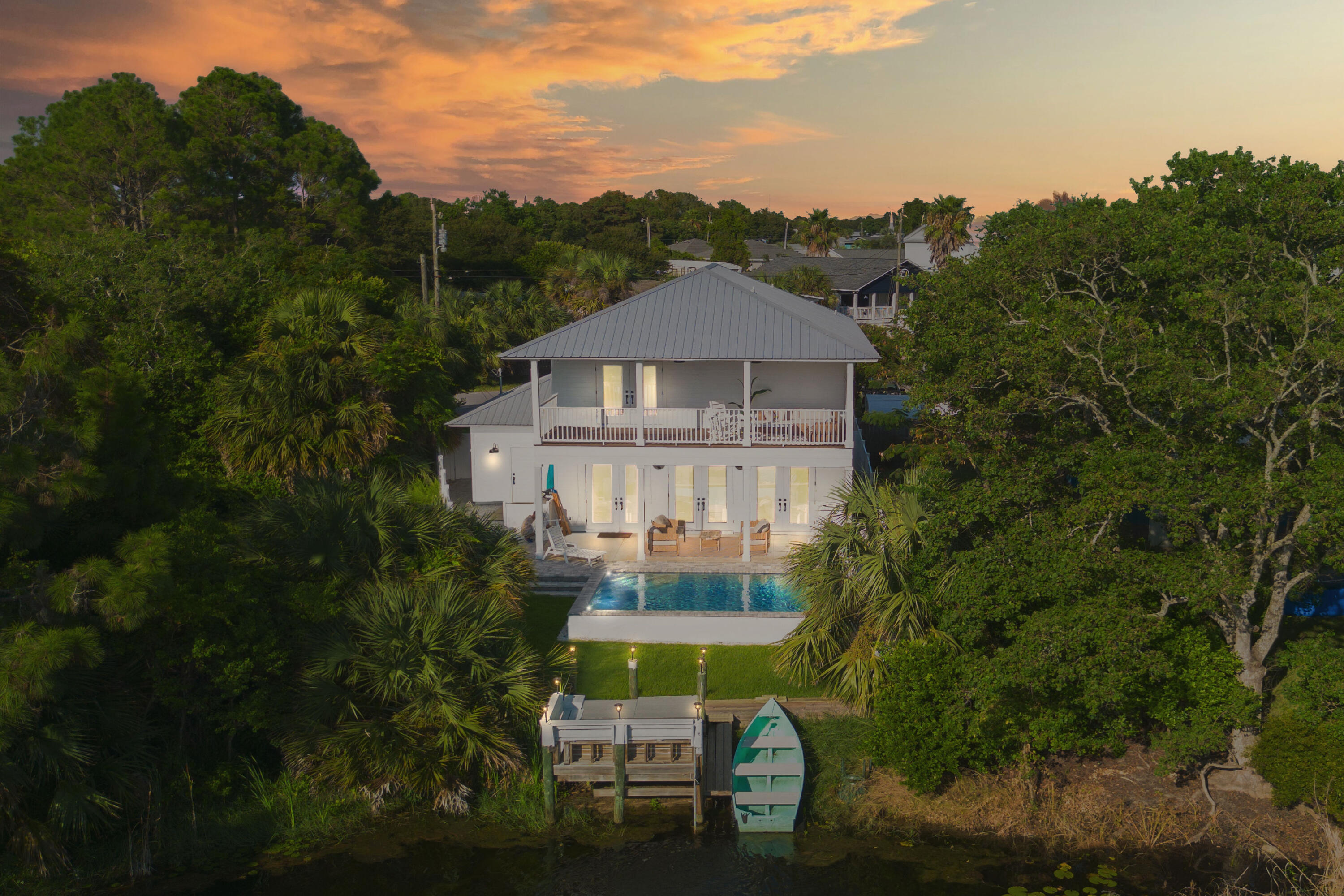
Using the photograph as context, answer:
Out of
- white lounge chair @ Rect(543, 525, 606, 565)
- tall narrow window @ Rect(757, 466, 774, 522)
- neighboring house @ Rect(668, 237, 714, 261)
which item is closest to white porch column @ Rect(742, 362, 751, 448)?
tall narrow window @ Rect(757, 466, 774, 522)

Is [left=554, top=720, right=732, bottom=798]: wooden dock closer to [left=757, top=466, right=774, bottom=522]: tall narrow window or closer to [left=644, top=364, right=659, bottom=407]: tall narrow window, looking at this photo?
[left=757, top=466, right=774, bottom=522]: tall narrow window

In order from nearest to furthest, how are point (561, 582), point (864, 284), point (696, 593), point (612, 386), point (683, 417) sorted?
1. point (696, 593)
2. point (561, 582)
3. point (683, 417)
4. point (612, 386)
5. point (864, 284)

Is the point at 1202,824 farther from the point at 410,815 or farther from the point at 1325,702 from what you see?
the point at 410,815

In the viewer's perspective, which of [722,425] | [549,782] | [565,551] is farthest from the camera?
[722,425]

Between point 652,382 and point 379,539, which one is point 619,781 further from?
point 652,382

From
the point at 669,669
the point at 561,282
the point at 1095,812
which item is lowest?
the point at 1095,812

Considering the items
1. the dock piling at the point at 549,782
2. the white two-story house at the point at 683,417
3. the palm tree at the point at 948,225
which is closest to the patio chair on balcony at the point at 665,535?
the white two-story house at the point at 683,417

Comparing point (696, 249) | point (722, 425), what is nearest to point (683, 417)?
point (722, 425)
